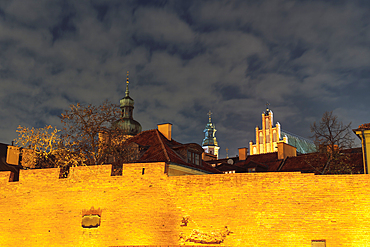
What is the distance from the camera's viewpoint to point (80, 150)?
74.8 feet

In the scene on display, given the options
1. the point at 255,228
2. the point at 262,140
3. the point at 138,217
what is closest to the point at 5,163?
the point at 138,217

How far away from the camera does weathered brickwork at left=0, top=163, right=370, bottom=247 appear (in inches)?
556

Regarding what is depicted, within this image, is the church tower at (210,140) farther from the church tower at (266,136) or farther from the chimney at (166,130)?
the chimney at (166,130)

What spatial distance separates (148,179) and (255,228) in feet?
17.5

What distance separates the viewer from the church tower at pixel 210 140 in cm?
10644

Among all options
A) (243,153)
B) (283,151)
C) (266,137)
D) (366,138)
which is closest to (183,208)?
(366,138)

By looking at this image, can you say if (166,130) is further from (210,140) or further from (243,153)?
(210,140)

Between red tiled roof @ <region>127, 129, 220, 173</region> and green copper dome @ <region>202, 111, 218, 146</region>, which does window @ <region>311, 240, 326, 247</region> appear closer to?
red tiled roof @ <region>127, 129, 220, 173</region>

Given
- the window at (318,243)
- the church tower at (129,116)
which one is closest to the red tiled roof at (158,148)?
the window at (318,243)

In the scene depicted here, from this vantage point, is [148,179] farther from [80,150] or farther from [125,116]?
[125,116]

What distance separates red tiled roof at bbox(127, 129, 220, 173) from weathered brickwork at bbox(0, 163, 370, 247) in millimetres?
8030

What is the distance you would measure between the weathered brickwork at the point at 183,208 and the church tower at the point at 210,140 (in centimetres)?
8826

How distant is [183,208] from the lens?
51.1 feet

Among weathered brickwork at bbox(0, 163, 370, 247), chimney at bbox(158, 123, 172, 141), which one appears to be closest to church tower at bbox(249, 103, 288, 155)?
chimney at bbox(158, 123, 172, 141)
